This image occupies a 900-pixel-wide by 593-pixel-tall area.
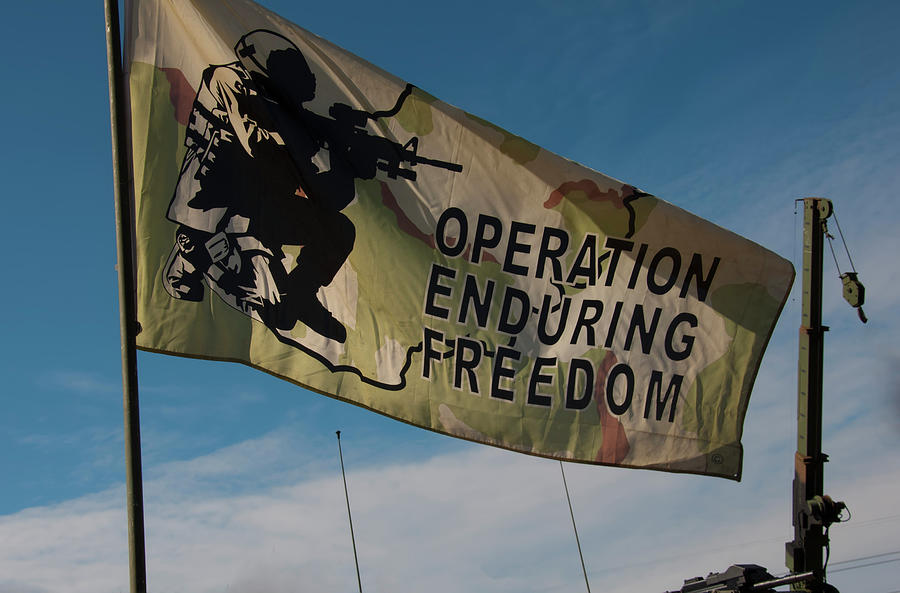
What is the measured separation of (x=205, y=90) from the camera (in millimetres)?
8477

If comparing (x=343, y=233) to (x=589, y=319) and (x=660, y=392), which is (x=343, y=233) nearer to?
(x=589, y=319)

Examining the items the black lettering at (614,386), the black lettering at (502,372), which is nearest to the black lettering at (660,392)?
the black lettering at (614,386)

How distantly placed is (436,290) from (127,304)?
2.65 metres

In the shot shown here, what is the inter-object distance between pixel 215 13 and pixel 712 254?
15.3 feet

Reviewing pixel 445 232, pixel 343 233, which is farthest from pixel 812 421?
pixel 343 233

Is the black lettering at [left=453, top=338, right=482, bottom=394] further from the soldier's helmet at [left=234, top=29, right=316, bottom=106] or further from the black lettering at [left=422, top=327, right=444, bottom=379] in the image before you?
the soldier's helmet at [left=234, top=29, right=316, bottom=106]

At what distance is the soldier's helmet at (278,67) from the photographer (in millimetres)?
8703

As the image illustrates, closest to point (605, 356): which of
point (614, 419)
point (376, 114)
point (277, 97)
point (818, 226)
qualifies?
point (614, 419)

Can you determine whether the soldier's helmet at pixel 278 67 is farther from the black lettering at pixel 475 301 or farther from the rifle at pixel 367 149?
the black lettering at pixel 475 301

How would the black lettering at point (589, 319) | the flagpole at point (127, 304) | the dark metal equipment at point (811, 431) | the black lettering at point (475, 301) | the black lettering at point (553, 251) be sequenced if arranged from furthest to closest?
the black lettering at point (553, 251), the black lettering at point (589, 319), the black lettering at point (475, 301), the dark metal equipment at point (811, 431), the flagpole at point (127, 304)

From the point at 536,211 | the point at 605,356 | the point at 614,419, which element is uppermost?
the point at 536,211

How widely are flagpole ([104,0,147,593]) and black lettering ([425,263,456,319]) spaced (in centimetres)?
246

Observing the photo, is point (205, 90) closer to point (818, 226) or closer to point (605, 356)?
point (605, 356)

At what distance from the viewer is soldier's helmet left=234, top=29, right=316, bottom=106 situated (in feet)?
28.6
